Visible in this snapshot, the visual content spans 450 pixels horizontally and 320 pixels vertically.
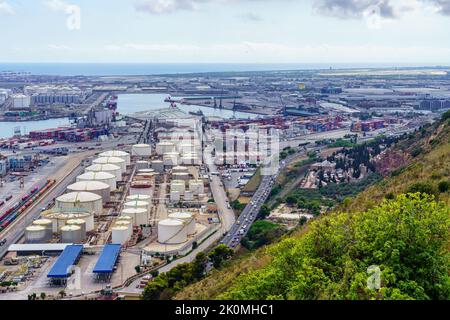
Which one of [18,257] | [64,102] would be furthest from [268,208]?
[64,102]

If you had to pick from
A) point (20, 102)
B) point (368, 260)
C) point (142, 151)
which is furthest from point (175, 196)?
point (20, 102)

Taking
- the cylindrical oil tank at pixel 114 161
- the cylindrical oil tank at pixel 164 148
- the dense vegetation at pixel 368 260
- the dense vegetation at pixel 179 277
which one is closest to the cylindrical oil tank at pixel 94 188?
the cylindrical oil tank at pixel 114 161

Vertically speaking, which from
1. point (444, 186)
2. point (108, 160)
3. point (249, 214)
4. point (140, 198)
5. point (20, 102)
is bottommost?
point (249, 214)

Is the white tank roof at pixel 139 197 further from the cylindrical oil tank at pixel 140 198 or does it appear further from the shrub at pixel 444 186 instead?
the shrub at pixel 444 186

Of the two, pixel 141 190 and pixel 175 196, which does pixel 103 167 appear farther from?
pixel 175 196

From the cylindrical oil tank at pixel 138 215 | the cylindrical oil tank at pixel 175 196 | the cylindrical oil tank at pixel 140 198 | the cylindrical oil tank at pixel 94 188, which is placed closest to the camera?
the cylindrical oil tank at pixel 138 215

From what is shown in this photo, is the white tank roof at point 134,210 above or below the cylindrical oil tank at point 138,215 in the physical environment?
above

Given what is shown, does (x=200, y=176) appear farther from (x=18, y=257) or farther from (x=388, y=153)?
(x=18, y=257)
